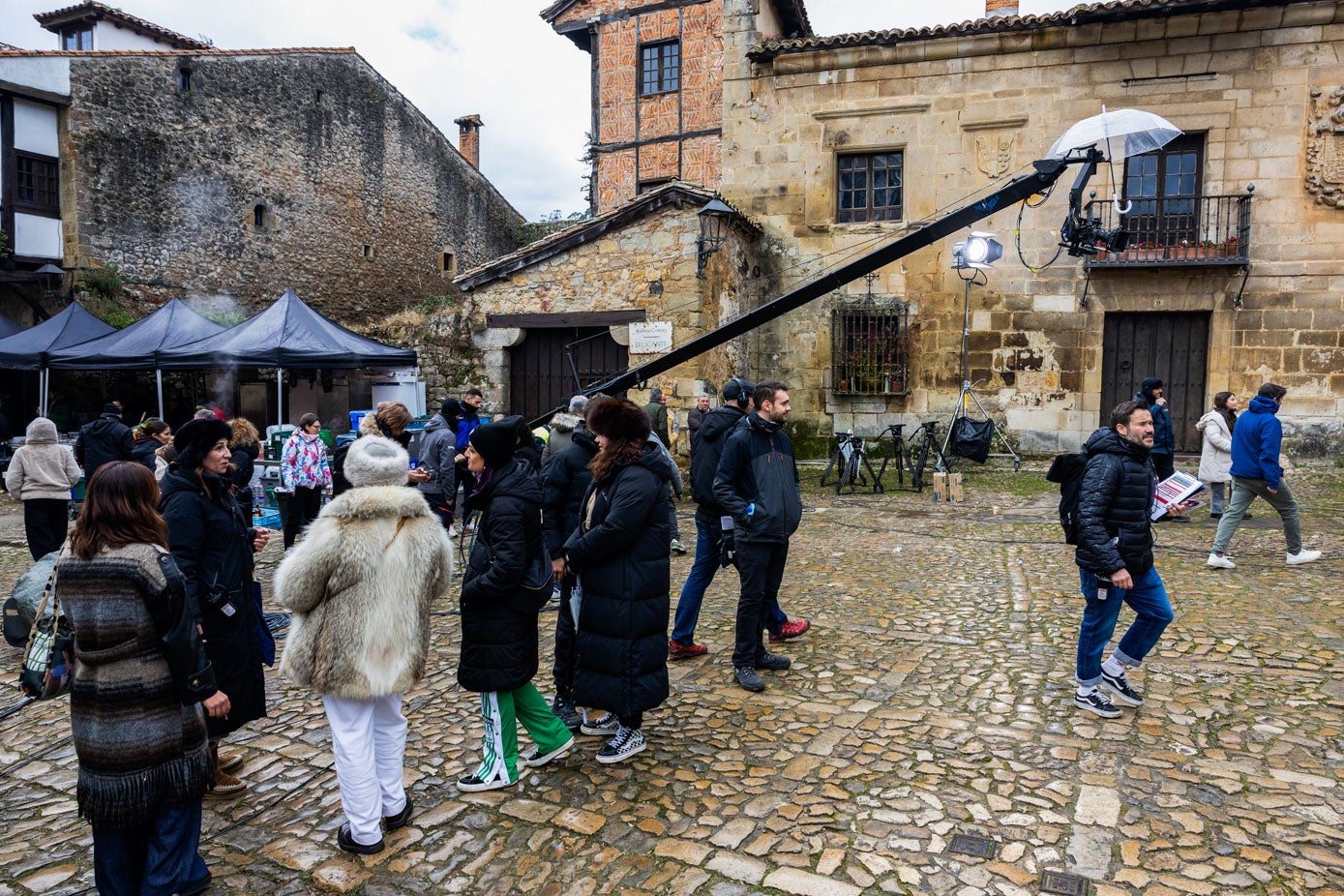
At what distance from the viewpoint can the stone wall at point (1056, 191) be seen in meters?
12.5

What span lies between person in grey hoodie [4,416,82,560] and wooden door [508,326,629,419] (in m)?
6.37

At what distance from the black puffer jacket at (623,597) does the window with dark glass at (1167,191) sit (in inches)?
488

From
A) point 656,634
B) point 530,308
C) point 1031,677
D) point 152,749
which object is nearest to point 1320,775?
point 1031,677

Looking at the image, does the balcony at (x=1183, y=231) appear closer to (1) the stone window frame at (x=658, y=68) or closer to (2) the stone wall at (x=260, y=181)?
(1) the stone window frame at (x=658, y=68)

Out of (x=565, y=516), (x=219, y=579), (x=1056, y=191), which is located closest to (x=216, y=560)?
(x=219, y=579)

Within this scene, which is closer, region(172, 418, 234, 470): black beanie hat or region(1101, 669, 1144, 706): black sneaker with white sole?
region(172, 418, 234, 470): black beanie hat

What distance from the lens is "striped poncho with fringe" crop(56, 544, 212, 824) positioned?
96.2 inches

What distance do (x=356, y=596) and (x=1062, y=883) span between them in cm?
262

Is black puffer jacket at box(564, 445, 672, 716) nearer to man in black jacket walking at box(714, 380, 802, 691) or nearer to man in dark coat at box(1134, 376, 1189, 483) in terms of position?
man in black jacket walking at box(714, 380, 802, 691)

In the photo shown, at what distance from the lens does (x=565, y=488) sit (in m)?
4.16

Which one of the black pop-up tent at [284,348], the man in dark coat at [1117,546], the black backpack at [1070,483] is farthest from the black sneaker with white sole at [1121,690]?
the black pop-up tent at [284,348]

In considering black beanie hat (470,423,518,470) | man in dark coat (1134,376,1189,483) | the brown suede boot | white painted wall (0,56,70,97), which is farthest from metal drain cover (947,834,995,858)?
white painted wall (0,56,70,97)

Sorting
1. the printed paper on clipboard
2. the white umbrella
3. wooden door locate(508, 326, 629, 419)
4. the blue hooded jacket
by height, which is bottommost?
the printed paper on clipboard

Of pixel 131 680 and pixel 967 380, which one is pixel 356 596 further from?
pixel 967 380
